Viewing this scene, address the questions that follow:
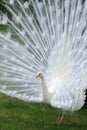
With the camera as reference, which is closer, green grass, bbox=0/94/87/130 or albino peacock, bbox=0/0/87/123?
albino peacock, bbox=0/0/87/123

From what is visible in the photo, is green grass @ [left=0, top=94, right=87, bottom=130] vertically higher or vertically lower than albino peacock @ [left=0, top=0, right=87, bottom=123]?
lower

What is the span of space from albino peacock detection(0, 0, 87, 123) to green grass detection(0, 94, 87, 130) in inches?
17.9

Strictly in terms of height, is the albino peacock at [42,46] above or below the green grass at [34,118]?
above

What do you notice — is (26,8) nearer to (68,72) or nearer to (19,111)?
(68,72)

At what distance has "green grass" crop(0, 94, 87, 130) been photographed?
6.34 meters

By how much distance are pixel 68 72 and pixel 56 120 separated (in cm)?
90

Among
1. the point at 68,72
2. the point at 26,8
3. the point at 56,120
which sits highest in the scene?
the point at 26,8

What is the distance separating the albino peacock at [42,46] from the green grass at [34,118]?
1.49 feet

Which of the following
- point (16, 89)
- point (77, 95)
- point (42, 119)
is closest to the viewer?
point (77, 95)

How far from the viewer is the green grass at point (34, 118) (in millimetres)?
6345

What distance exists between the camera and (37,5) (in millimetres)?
6430

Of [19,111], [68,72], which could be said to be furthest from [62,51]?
[19,111]

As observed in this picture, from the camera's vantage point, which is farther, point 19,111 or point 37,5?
point 19,111

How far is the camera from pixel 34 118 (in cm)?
676
